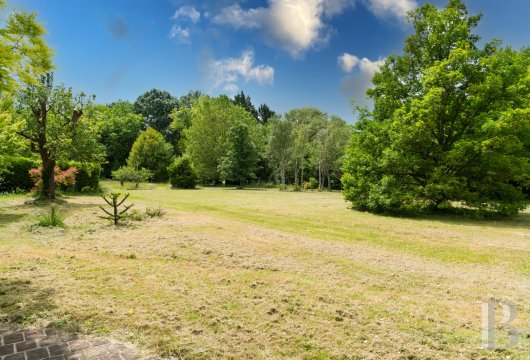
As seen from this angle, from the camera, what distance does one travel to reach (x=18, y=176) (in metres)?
22.9

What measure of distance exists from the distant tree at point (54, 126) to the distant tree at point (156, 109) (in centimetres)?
4999

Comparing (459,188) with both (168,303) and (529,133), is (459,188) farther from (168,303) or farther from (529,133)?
(168,303)

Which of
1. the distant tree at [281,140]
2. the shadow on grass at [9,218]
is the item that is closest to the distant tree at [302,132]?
the distant tree at [281,140]

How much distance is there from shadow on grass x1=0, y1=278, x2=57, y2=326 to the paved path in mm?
347

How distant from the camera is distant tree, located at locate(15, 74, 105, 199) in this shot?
17203 millimetres

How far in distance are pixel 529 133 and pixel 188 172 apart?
30.2 metres

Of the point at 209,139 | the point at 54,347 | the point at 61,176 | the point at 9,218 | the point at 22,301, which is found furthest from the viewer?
the point at 209,139

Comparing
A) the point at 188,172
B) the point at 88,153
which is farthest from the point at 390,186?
the point at 188,172

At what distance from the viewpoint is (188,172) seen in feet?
122

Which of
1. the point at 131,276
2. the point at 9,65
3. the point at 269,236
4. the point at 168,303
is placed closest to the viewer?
the point at 168,303

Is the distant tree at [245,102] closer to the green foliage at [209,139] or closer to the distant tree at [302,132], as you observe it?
the distant tree at [302,132]

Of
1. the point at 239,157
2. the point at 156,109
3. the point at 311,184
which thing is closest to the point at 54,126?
the point at 239,157

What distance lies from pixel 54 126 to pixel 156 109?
55746 mm

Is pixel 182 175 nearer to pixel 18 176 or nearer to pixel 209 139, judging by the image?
pixel 209 139
